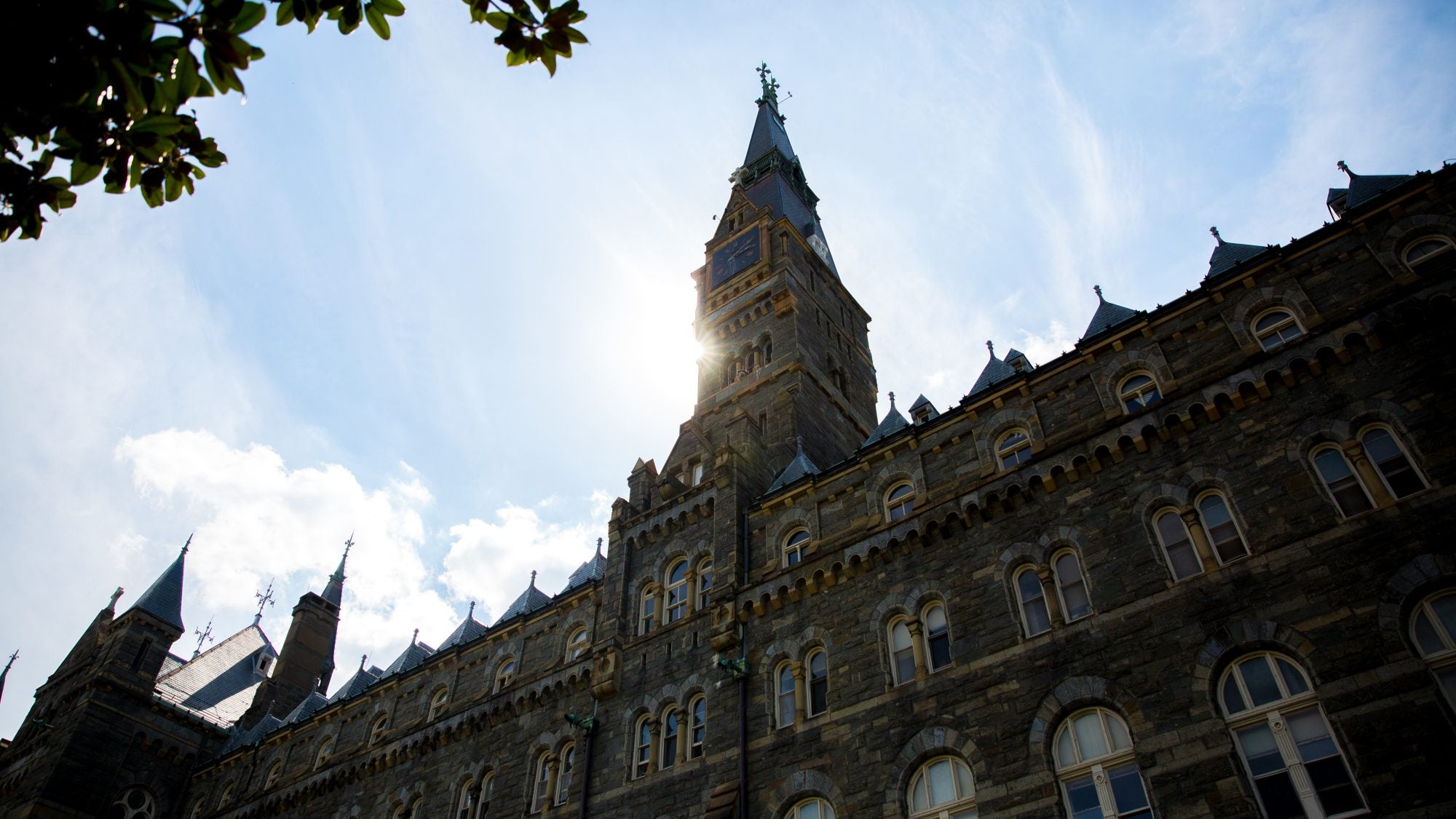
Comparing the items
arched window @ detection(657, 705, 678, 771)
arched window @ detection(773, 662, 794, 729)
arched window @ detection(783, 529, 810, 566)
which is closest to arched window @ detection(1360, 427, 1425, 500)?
arched window @ detection(783, 529, 810, 566)

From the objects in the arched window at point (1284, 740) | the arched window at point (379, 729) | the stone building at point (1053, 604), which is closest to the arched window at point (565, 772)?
the stone building at point (1053, 604)

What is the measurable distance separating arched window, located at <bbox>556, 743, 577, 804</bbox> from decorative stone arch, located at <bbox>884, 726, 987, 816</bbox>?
10168 mm

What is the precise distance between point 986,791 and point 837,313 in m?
27.3

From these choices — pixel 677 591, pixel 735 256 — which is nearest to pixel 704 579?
pixel 677 591

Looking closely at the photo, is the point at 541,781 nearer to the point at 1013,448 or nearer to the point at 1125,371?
the point at 1013,448

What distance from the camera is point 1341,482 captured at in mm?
17625

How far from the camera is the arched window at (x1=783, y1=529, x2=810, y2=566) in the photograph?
25609 millimetres

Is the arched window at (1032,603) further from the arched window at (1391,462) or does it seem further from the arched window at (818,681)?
the arched window at (1391,462)

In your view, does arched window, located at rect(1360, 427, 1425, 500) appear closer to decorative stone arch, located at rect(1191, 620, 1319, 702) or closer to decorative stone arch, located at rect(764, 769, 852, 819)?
decorative stone arch, located at rect(1191, 620, 1319, 702)

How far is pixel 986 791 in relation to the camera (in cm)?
1802

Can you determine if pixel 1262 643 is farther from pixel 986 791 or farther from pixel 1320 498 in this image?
pixel 986 791

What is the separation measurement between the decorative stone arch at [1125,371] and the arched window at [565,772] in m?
16.8

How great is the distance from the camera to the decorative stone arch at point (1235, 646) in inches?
635

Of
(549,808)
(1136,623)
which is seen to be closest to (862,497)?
(1136,623)
